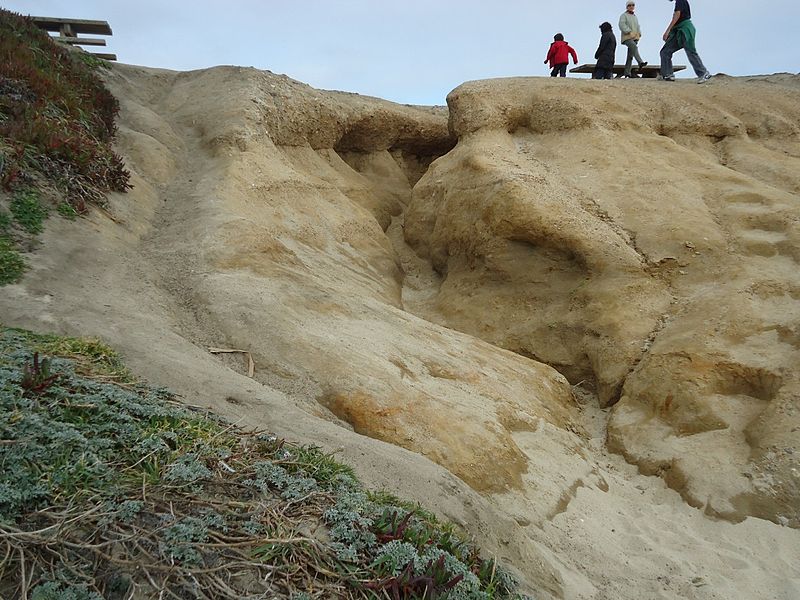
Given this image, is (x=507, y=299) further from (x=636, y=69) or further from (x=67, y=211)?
(x=636, y=69)

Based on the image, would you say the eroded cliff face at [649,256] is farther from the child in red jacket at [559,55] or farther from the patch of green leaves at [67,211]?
the patch of green leaves at [67,211]

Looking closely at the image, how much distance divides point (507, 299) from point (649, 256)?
2.11 m

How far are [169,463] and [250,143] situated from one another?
26.0ft

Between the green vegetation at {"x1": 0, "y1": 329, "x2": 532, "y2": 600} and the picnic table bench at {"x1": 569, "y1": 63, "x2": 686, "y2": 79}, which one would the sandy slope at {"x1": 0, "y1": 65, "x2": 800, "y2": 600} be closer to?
the green vegetation at {"x1": 0, "y1": 329, "x2": 532, "y2": 600}

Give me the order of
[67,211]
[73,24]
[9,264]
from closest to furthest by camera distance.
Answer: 1. [9,264]
2. [67,211]
3. [73,24]

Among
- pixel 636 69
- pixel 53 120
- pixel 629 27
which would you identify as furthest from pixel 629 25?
pixel 53 120

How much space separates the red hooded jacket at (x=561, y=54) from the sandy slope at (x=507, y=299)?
8.97ft

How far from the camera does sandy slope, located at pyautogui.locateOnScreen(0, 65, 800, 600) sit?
469 cm

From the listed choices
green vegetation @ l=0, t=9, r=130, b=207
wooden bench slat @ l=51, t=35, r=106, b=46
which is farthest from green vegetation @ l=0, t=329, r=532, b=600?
wooden bench slat @ l=51, t=35, r=106, b=46

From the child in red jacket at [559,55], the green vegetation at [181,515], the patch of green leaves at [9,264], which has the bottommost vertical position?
the green vegetation at [181,515]

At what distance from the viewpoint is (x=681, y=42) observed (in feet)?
41.7

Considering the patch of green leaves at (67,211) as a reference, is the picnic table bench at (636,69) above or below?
above

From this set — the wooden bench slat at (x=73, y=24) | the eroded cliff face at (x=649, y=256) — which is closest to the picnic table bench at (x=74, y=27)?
the wooden bench slat at (x=73, y=24)

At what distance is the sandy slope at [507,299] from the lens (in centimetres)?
469
